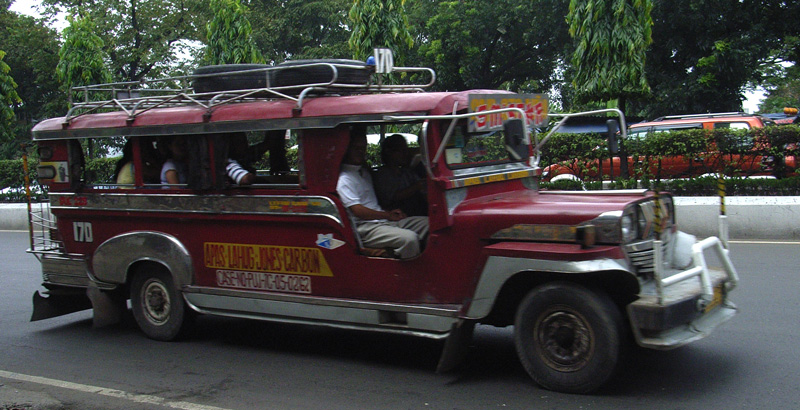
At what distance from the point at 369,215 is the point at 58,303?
12.7 ft

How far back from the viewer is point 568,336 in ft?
15.4

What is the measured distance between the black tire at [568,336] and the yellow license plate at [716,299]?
77 cm

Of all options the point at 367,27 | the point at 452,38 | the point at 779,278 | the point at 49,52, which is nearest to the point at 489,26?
the point at 452,38

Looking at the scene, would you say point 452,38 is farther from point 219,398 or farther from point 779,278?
point 219,398

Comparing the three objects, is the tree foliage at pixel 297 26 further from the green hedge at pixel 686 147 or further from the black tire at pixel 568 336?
the black tire at pixel 568 336

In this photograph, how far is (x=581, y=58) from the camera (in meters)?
13.7

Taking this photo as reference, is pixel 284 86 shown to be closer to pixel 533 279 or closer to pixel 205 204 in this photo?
pixel 205 204

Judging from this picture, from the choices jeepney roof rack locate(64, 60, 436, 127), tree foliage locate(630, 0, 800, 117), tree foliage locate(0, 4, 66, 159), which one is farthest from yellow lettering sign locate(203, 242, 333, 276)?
tree foliage locate(0, 4, 66, 159)

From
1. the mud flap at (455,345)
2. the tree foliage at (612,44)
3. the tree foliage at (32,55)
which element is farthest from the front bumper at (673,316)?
the tree foliage at (32,55)

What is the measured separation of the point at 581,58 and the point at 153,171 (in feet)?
30.8

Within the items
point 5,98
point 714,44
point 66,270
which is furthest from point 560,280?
point 714,44

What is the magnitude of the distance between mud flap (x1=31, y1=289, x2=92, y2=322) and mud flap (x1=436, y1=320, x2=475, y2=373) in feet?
14.0

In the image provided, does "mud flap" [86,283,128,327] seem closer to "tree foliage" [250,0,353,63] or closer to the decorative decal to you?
the decorative decal

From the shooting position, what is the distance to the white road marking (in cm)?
492
